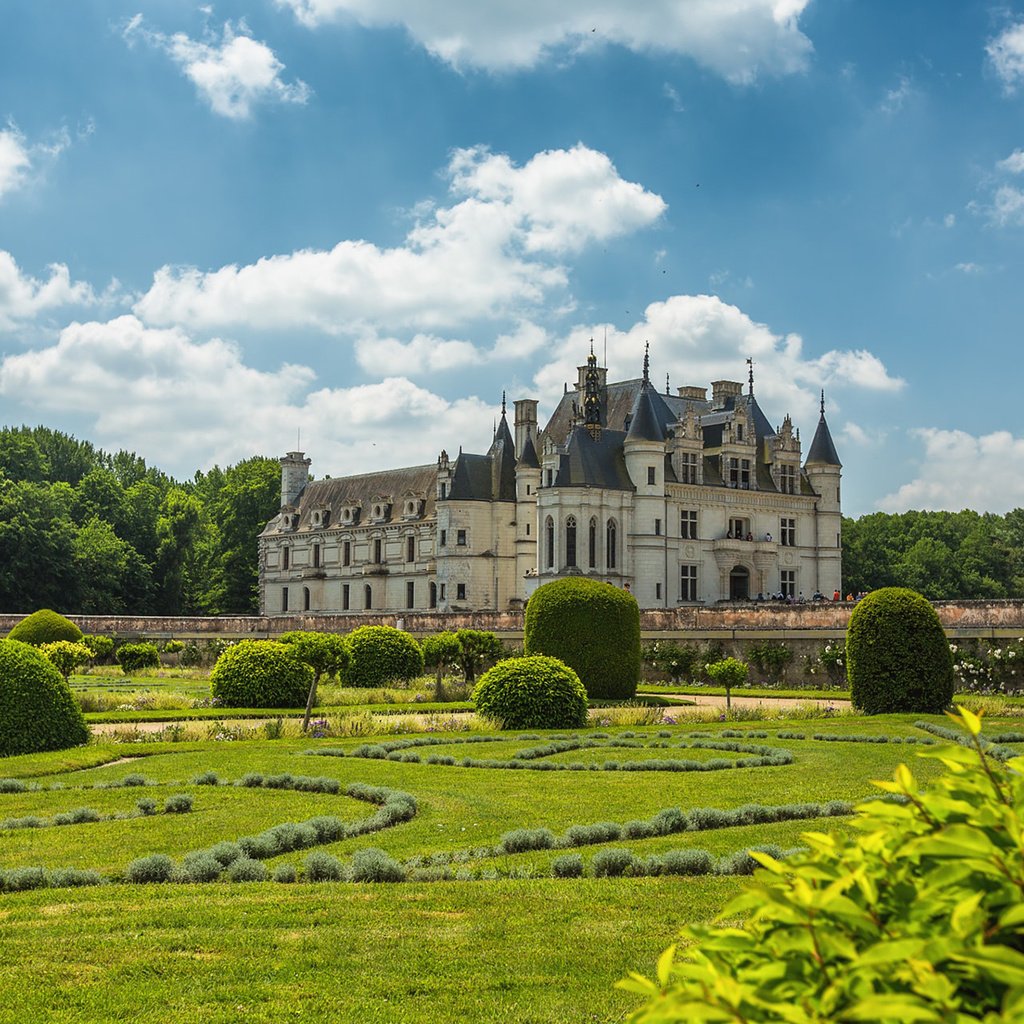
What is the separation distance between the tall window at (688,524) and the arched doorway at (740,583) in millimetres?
2794

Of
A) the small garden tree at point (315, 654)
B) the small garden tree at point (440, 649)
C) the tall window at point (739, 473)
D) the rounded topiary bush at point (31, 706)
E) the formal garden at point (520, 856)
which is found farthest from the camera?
the tall window at point (739, 473)

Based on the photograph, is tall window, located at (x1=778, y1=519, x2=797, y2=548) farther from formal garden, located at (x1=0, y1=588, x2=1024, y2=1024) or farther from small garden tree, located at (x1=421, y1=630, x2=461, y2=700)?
formal garden, located at (x1=0, y1=588, x2=1024, y2=1024)

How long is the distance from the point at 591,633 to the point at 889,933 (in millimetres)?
26203

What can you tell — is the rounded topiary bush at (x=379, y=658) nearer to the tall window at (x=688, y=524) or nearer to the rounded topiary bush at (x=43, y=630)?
the rounded topiary bush at (x=43, y=630)

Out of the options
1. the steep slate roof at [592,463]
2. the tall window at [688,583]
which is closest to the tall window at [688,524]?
the tall window at [688,583]

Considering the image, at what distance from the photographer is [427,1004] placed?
20.9 feet

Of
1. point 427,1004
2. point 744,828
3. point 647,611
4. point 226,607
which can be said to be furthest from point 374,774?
point 226,607

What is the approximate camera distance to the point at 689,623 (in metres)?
40.2

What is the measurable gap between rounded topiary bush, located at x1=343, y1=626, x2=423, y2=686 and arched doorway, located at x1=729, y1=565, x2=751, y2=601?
3116 centimetres

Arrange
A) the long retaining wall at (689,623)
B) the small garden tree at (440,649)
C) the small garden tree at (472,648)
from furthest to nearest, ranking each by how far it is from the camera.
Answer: the small garden tree at (472,648) → the small garden tree at (440,649) → the long retaining wall at (689,623)

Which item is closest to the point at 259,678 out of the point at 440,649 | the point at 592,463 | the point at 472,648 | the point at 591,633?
the point at 440,649

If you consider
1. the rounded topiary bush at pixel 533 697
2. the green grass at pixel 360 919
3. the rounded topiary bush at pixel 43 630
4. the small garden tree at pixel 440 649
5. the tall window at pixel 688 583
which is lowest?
the green grass at pixel 360 919

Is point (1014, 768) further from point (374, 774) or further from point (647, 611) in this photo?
point (647, 611)

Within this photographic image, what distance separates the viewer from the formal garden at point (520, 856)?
2.46 meters
